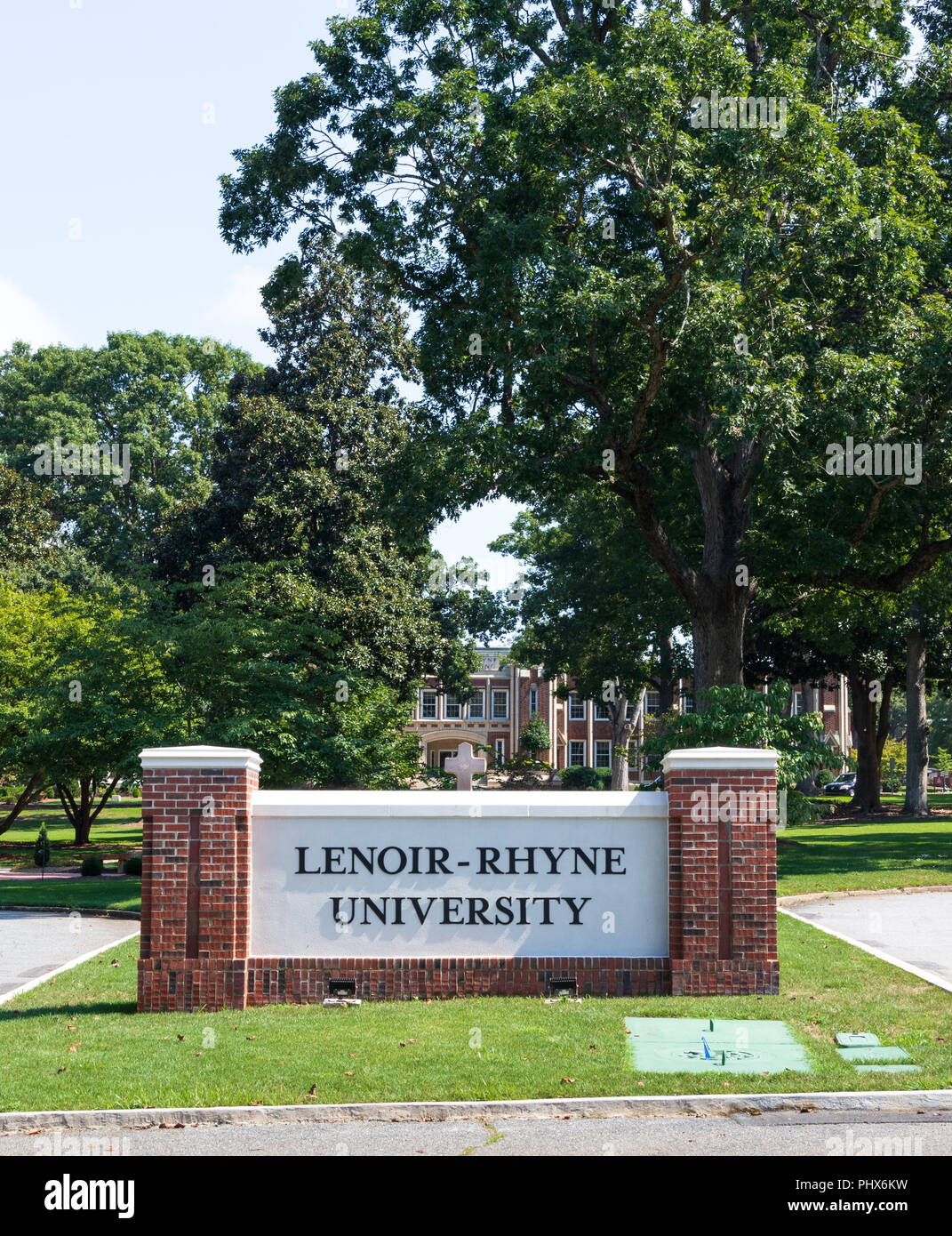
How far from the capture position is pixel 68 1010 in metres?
11.3

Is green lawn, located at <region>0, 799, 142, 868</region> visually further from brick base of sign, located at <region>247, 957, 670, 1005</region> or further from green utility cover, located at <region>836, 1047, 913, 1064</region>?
green utility cover, located at <region>836, 1047, 913, 1064</region>

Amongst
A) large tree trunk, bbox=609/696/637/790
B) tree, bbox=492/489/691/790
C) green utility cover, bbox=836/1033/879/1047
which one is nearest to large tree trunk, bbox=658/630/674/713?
tree, bbox=492/489/691/790

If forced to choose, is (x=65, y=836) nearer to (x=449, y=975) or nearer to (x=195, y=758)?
(x=195, y=758)

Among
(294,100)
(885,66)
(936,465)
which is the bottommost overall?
(936,465)

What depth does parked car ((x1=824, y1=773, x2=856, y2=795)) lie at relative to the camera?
76.3 metres

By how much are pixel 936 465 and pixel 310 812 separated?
1503 cm

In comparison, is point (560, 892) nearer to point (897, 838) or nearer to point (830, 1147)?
point (830, 1147)

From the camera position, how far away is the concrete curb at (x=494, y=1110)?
7539 mm

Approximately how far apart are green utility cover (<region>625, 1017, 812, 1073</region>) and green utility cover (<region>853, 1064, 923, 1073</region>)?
0.35 meters

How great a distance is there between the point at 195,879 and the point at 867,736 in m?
43.7

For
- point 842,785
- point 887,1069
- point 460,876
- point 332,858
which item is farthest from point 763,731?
point 842,785

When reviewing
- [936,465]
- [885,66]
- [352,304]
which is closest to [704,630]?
[936,465]

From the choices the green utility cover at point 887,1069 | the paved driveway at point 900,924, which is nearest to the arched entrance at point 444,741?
the paved driveway at point 900,924

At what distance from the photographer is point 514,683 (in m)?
80.3
